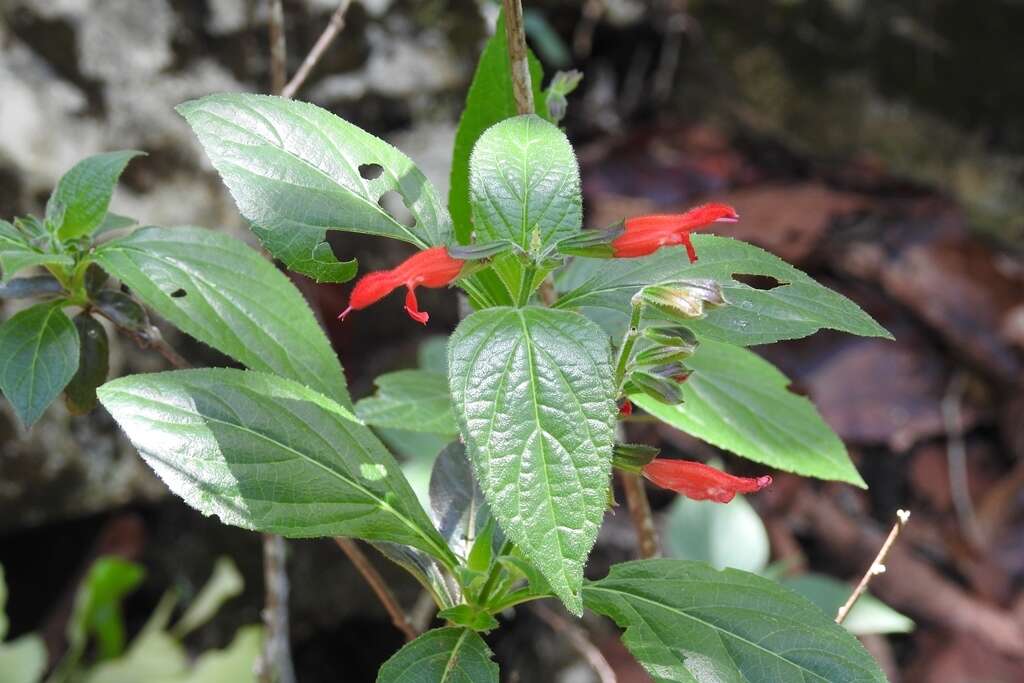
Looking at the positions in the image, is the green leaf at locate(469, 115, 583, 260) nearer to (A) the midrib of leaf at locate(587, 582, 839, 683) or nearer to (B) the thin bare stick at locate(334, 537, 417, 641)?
(A) the midrib of leaf at locate(587, 582, 839, 683)

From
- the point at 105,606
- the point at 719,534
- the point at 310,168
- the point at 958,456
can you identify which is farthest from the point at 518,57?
the point at 958,456

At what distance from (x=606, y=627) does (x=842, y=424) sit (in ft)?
2.68

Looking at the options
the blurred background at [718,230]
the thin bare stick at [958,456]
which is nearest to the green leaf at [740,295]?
the blurred background at [718,230]

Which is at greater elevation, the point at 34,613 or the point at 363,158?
the point at 363,158

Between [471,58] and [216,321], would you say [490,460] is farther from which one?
[471,58]

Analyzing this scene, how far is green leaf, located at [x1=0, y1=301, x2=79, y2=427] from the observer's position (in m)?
0.73

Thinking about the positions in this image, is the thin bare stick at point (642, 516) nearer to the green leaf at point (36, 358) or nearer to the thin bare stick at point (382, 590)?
the thin bare stick at point (382, 590)

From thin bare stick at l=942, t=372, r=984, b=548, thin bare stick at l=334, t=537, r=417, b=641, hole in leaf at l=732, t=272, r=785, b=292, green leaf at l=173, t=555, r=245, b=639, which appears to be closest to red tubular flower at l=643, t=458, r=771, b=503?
thin bare stick at l=334, t=537, r=417, b=641

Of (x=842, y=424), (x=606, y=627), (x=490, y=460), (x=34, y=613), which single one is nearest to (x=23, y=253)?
(x=490, y=460)

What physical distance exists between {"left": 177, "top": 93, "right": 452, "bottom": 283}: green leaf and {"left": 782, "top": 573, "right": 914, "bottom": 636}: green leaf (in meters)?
0.92

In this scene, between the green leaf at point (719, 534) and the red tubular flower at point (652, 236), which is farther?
the green leaf at point (719, 534)

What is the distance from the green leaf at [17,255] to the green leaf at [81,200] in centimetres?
3

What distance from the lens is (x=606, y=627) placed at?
1.97 metres

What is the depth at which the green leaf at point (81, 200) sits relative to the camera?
32.1 inches
